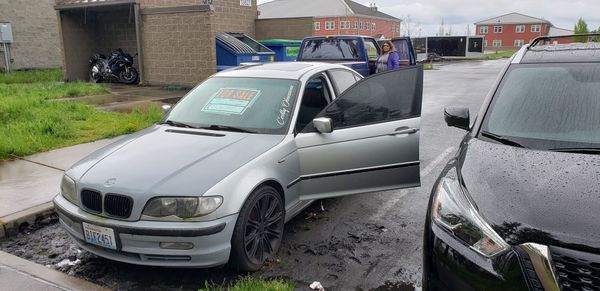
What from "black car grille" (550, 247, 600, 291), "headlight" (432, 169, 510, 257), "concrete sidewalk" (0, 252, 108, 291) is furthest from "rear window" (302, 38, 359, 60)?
"black car grille" (550, 247, 600, 291)

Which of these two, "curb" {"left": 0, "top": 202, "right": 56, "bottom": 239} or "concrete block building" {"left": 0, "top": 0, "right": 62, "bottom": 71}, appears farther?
"concrete block building" {"left": 0, "top": 0, "right": 62, "bottom": 71}

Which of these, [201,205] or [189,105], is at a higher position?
[189,105]

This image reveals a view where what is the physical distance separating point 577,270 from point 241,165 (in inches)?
90.2

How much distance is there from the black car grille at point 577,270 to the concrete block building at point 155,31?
13.2 metres

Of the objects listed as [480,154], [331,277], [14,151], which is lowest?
[331,277]

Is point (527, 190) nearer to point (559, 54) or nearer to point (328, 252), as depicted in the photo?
point (559, 54)

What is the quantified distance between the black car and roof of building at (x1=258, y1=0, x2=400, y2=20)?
6353 centimetres

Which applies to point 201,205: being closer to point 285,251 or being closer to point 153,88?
point 285,251

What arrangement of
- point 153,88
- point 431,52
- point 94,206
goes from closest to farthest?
point 94,206 → point 153,88 → point 431,52

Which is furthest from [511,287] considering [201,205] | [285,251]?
[285,251]

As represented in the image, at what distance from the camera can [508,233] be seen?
7.49 feet

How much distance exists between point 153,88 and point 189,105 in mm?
11240

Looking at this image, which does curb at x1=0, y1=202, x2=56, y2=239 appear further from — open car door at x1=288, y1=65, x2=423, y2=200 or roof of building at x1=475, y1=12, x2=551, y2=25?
roof of building at x1=475, y1=12, x2=551, y2=25

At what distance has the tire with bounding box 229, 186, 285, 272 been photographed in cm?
349
